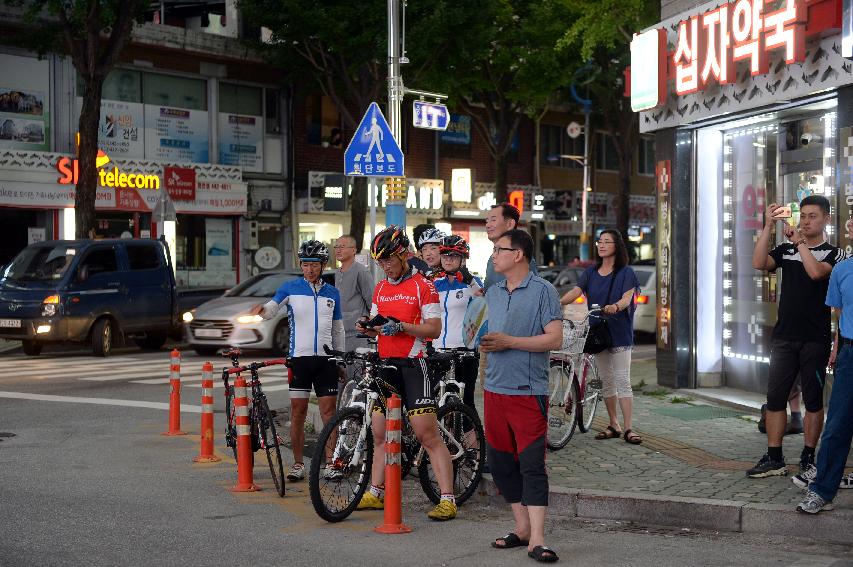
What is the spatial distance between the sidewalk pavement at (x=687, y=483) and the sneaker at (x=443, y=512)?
2.53ft

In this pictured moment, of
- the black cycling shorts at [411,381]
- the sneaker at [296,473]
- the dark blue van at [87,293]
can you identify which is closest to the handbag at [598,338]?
the sneaker at [296,473]

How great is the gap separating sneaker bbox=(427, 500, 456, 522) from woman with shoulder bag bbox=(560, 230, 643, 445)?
10.2ft

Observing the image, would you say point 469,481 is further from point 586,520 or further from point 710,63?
point 710,63

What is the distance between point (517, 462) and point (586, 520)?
1281mm

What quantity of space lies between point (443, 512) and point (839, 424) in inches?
101

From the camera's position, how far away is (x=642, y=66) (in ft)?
47.8

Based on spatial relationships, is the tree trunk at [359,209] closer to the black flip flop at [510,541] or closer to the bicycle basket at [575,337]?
the bicycle basket at [575,337]

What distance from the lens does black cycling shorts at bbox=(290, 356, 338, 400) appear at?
9.40 metres

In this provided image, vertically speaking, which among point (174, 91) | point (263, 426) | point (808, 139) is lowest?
point (263, 426)

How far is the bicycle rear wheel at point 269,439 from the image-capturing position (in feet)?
29.4

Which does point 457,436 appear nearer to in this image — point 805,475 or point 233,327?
point 805,475

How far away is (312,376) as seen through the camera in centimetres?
948

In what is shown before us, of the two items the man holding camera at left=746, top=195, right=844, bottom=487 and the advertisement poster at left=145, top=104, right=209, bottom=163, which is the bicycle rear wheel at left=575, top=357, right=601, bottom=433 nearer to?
the man holding camera at left=746, top=195, right=844, bottom=487

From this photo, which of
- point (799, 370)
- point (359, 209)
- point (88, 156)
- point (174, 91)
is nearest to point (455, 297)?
point (799, 370)
